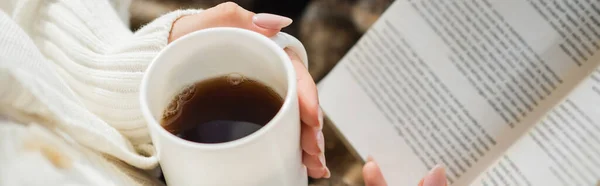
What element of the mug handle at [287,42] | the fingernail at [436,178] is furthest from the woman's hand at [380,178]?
the mug handle at [287,42]

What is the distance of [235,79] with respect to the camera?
0.36 metres

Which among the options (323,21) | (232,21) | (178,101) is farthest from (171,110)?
(323,21)

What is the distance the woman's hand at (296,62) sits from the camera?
14.1 inches

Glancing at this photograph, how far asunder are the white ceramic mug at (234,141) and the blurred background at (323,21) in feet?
0.77

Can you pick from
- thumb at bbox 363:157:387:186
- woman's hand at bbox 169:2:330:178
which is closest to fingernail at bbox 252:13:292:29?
woman's hand at bbox 169:2:330:178

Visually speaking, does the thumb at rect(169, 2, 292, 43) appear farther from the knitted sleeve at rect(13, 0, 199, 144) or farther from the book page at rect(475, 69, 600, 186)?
the book page at rect(475, 69, 600, 186)

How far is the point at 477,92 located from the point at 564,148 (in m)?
0.09

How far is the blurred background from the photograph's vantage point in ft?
1.94

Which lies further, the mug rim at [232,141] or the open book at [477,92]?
the open book at [477,92]

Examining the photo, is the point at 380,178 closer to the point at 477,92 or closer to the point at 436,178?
the point at 436,178

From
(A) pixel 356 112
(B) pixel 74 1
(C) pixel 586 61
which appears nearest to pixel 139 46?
(B) pixel 74 1

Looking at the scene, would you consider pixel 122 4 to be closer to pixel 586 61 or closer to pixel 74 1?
pixel 74 1

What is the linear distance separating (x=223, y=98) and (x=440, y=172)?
0.59ft

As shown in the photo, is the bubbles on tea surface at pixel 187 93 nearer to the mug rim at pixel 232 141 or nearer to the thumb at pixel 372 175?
the mug rim at pixel 232 141
